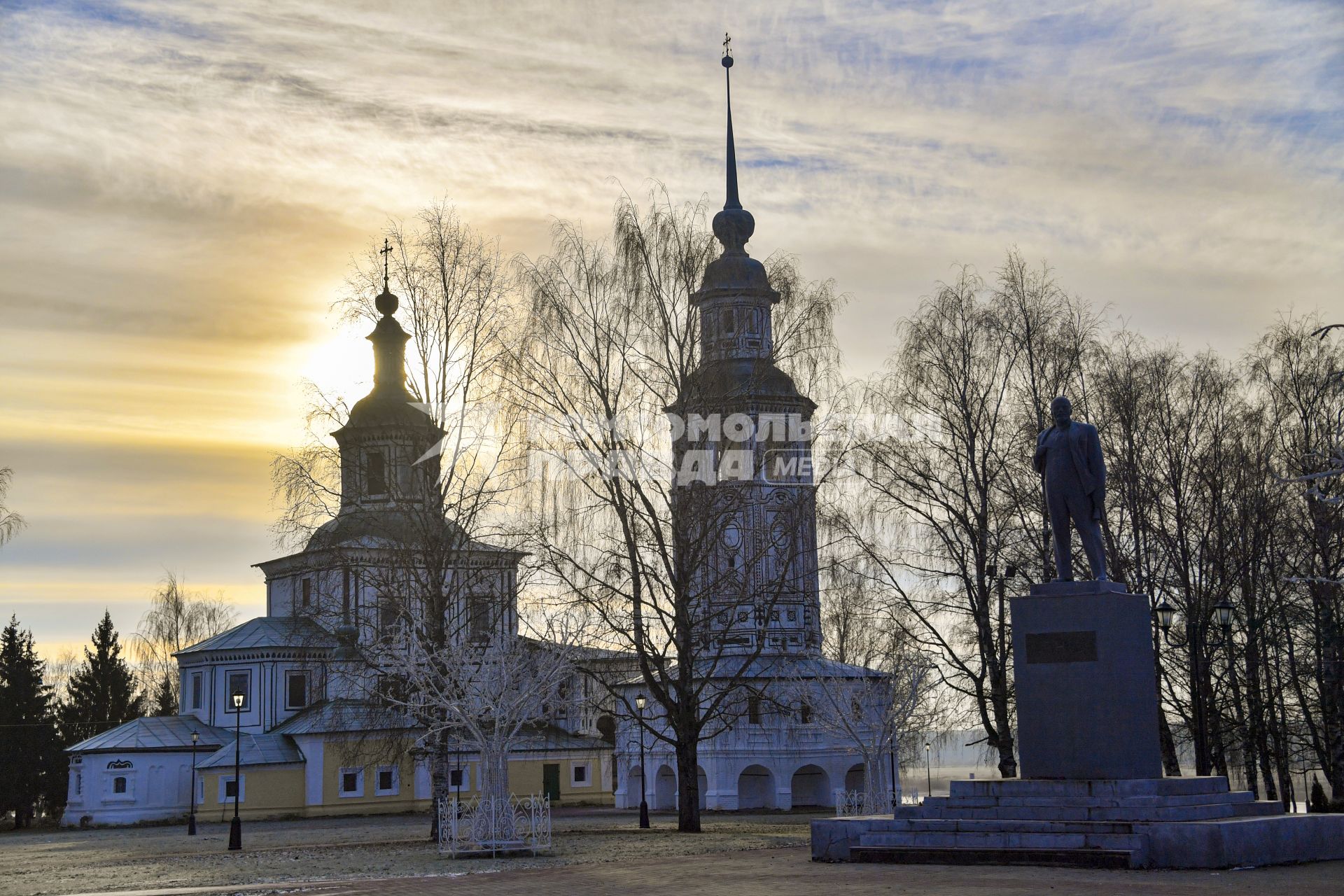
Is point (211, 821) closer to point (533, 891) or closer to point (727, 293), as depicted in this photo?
point (727, 293)

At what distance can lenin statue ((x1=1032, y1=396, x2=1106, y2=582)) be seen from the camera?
1809cm

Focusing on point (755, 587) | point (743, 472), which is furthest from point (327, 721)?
point (743, 472)

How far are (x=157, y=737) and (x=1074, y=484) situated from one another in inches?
1883

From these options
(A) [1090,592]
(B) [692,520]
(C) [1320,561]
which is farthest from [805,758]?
(A) [1090,592]

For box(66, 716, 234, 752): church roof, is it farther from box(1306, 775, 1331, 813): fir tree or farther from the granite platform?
the granite platform

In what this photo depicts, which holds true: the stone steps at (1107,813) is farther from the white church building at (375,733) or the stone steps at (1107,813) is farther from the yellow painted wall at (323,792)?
the yellow painted wall at (323,792)

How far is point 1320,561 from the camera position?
34906 millimetres

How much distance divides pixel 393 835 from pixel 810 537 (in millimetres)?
13689

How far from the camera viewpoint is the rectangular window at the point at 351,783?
54781mm

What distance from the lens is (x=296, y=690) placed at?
59.9 meters

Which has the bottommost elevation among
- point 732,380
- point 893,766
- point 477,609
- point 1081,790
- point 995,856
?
point 893,766

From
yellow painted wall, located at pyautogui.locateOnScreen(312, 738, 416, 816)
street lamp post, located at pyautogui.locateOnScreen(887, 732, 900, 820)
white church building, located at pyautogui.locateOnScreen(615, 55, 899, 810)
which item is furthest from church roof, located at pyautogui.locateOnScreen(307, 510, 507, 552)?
yellow painted wall, located at pyautogui.locateOnScreen(312, 738, 416, 816)

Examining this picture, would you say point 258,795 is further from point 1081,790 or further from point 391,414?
point 1081,790

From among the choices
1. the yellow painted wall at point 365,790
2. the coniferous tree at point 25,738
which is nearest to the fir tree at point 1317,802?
the yellow painted wall at point 365,790
